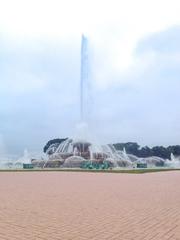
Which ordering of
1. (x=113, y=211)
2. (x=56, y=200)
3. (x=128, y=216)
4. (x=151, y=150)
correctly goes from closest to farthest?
(x=128, y=216) < (x=113, y=211) < (x=56, y=200) < (x=151, y=150)

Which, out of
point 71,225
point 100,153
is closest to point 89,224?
point 71,225

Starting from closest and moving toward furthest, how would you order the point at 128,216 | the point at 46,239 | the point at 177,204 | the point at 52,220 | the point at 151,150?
the point at 46,239 → the point at 52,220 → the point at 128,216 → the point at 177,204 → the point at 151,150

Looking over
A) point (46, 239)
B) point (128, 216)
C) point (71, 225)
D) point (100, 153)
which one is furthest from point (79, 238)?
point (100, 153)

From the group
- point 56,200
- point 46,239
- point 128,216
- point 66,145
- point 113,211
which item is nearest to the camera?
point 46,239

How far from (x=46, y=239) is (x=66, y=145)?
45.3m

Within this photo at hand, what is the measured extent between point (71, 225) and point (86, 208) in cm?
206

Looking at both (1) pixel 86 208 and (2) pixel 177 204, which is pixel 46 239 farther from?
(2) pixel 177 204

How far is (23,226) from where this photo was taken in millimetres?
6059

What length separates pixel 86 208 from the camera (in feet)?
26.9

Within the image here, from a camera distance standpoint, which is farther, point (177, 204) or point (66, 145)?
point (66, 145)

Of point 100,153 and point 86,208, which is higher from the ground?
point 100,153

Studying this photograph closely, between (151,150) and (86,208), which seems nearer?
(86,208)

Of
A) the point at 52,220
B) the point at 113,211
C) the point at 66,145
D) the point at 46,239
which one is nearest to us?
the point at 46,239

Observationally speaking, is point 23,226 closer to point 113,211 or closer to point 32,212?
point 32,212
